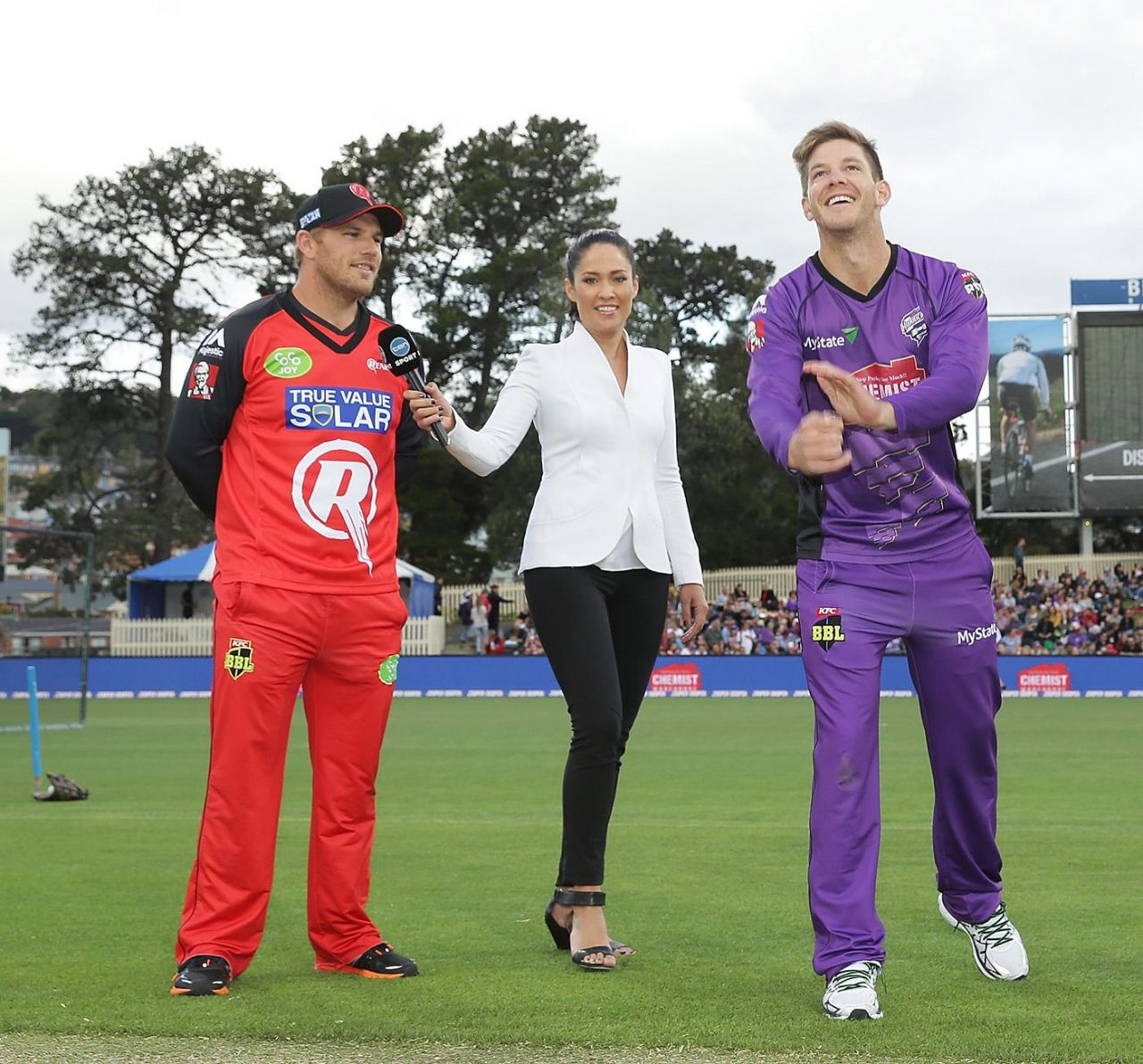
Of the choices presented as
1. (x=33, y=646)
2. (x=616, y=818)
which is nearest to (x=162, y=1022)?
(x=616, y=818)

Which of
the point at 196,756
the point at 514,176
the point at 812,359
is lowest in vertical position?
the point at 196,756

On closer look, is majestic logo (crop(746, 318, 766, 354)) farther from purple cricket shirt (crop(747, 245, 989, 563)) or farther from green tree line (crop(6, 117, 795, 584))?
green tree line (crop(6, 117, 795, 584))

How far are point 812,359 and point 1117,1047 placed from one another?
201 cm

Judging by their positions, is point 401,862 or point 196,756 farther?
point 196,756

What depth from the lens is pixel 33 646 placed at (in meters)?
21.2

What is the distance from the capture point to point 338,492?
4.93 m

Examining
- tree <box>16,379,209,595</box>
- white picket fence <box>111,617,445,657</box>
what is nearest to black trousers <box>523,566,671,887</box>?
white picket fence <box>111,617,445,657</box>

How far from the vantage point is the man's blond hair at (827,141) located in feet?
15.3

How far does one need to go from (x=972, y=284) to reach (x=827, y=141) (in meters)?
0.60

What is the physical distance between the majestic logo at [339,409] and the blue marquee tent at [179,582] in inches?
1327

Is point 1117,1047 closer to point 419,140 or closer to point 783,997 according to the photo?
point 783,997

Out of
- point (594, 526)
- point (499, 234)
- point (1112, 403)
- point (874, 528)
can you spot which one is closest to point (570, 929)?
point (594, 526)

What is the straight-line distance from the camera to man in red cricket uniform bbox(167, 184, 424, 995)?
15.7 feet

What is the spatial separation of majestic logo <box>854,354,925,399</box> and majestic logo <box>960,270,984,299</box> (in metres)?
0.27
